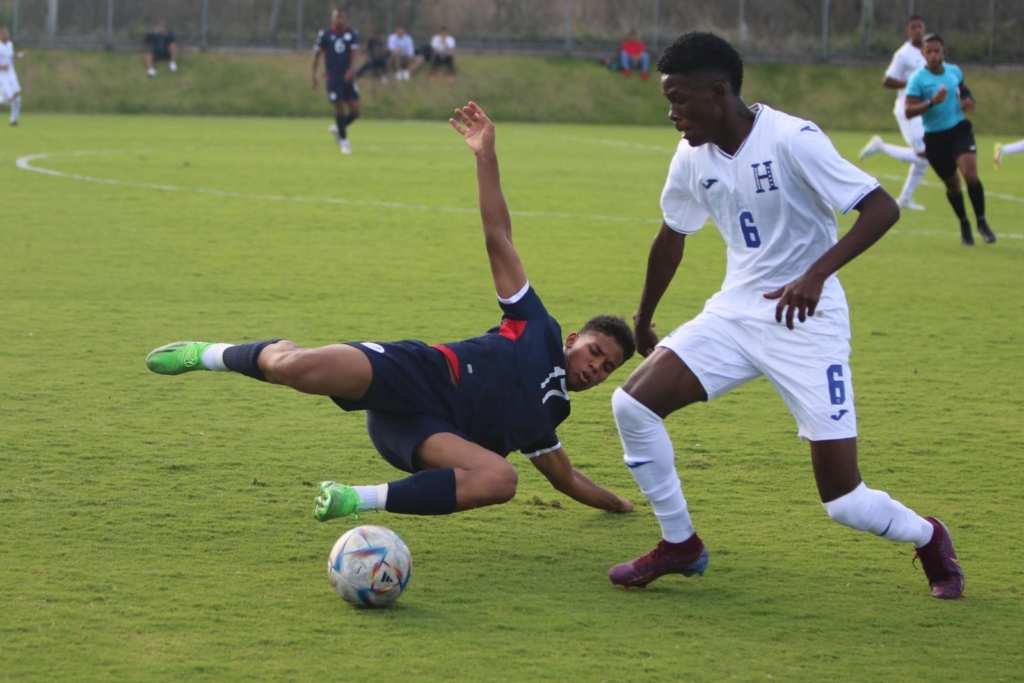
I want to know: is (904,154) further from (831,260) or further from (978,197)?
(831,260)

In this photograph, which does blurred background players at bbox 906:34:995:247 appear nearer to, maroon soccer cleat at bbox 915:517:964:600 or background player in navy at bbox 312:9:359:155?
maroon soccer cleat at bbox 915:517:964:600

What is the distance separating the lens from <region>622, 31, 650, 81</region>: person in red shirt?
38.4m

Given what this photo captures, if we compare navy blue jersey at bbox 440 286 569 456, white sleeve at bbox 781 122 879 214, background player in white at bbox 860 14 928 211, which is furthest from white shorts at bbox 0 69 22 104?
white sleeve at bbox 781 122 879 214

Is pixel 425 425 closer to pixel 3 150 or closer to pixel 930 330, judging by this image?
pixel 930 330

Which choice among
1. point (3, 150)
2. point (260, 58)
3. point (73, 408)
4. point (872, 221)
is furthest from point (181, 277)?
point (260, 58)

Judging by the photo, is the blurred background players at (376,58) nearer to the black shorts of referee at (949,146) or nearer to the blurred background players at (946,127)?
the blurred background players at (946,127)

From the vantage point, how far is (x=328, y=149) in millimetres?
22250

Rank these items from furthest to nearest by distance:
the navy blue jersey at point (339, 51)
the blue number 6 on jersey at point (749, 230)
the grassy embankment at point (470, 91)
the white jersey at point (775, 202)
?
1. the grassy embankment at point (470, 91)
2. the navy blue jersey at point (339, 51)
3. the blue number 6 on jersey at point (749, 230)
4. the white jersey at point (775, 202)

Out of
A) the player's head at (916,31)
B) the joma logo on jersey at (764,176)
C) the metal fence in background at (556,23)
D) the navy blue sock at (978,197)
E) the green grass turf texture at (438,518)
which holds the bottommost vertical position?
the green grass turf texture at (438,518)

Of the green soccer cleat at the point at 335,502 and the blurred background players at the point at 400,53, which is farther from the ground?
the blurred background players at the point at 400,53

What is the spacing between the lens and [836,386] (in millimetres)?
4004

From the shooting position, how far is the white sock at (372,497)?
423 cm

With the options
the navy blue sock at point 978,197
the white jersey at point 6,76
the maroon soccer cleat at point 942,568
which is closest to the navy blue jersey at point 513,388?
the maroon soccer cleat at point 942,568

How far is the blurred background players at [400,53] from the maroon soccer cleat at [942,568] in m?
34.4
